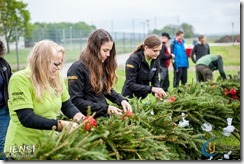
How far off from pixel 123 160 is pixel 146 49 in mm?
2159

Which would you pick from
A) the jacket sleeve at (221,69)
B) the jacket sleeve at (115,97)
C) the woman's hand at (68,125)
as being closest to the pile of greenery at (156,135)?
the woman's hand at (68,125)

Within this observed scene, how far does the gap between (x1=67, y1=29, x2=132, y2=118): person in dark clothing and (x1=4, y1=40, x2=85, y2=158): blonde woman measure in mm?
598

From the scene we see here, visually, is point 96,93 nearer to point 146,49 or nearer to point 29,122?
point 29,122

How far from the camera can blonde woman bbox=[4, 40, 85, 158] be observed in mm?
2393

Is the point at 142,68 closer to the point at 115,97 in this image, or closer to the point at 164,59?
the point at 115,97

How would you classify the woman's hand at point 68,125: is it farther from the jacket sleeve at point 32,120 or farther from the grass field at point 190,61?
the grass field at point 190,61

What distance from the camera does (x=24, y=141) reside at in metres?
2.50

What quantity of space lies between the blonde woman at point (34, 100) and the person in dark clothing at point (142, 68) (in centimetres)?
187

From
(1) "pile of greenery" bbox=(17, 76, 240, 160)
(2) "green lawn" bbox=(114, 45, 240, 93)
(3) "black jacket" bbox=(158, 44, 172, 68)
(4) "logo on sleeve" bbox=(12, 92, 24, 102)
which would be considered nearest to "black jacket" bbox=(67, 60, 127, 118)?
(1) "pile of greenery" bbox=(17, 76, 240, 160)

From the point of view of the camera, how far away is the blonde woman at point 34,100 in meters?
2.39

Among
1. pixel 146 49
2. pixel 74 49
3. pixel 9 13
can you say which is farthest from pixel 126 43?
pixel 146 49

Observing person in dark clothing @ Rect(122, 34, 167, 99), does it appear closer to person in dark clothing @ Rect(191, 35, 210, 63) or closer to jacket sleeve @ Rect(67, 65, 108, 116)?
jacket sleeve @ Rect(67, 65, 108, 116)

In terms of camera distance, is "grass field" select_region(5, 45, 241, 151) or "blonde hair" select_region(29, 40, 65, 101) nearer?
"blonde hair" select_region(29, 40, 65, 101)

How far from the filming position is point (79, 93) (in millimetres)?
3213
